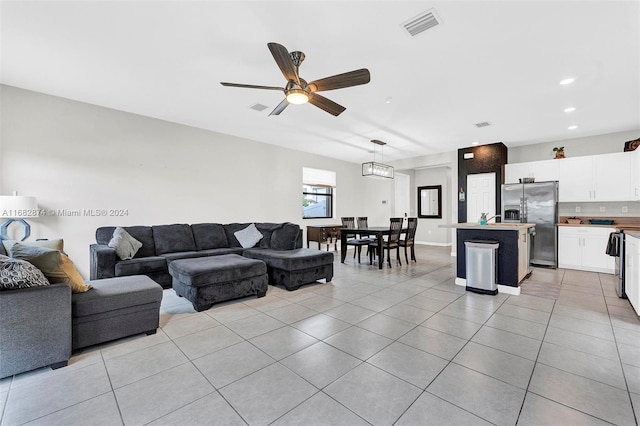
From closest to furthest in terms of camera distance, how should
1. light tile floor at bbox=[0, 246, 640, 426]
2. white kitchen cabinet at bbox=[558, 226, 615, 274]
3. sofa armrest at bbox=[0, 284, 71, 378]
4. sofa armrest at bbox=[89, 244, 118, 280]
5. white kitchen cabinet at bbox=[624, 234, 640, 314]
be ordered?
light tile floor at bbox=[0, 246, 640, 426] < sofa armrest at bbox=[0, 284, 71, 378] < white kitchen cabinet at bbox=[624, 234, 640, 314] < sofa armrest at bbox=[89, 244, 118, 280] < white kitchen cabinet at bbox=[558, 226, 615, 274]

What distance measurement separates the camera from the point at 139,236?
4336 millimetres

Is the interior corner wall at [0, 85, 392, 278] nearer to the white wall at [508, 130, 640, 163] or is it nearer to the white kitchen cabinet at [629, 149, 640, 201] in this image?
the white wall at [508, 130, 640, 163]

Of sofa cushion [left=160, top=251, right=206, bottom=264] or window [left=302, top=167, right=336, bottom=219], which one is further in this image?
window [left=302, top=167, right=336, bottom=219]

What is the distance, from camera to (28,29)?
251 centimetres

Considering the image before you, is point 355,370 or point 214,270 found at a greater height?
point 214,270

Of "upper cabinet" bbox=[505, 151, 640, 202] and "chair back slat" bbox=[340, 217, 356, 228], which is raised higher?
"upper cabinet" bbox=[505, 151, 640, 202]

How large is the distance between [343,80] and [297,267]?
249 centimetres

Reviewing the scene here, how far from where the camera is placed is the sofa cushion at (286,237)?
4.82 meters

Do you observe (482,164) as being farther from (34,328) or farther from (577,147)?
(34,328)

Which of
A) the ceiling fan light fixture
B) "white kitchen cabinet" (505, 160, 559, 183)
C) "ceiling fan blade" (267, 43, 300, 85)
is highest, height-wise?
"ceiling fan blade" (267, 43, 300, 85)

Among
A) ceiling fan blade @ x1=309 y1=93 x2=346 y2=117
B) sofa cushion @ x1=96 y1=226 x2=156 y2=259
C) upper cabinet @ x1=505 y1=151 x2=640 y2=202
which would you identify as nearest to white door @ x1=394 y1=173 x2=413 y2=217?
upper cabinet @ x1=505 y1=151 x2=640 y2=202

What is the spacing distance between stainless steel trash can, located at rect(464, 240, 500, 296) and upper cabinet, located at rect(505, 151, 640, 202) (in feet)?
10.6

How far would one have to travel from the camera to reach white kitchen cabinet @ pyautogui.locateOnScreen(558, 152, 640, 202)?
16.7 feet

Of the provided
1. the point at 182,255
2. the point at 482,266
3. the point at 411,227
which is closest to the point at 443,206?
the point at 411,227
